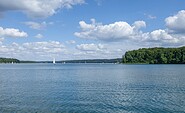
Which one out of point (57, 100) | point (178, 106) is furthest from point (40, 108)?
point (178, 106)

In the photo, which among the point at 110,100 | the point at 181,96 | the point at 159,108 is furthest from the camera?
the point at 181,96

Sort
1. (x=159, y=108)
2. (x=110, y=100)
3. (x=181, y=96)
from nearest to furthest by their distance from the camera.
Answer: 1. (x=159, y=108)
2. (x=110, y=100)
3. (x=181, y=96)

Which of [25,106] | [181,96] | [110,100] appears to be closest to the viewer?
[25,106]

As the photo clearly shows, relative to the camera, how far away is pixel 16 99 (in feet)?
132

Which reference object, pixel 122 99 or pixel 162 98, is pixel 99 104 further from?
pixel 162 98

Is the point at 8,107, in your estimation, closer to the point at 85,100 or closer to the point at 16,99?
the point at 16,99

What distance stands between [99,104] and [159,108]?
739cm

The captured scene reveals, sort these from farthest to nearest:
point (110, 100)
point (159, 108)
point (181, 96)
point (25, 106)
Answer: point (181, 96), point (110, 100), point (25, 106), point (159, 108)

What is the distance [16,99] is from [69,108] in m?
10.8

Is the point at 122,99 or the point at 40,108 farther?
the point at 122,99

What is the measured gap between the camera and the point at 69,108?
3291 centimetres

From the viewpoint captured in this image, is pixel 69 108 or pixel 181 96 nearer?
pixel 69 108

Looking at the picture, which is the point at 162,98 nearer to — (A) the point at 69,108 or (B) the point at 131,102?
(B) the point at 131,102

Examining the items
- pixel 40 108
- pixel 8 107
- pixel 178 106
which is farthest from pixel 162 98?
pixel 8 107
